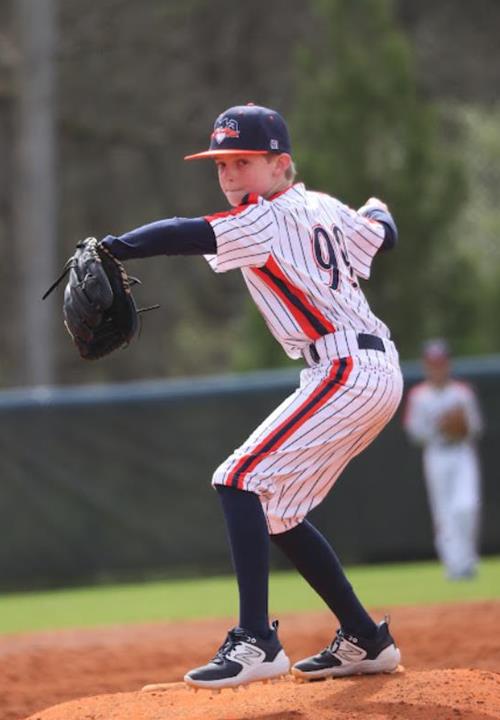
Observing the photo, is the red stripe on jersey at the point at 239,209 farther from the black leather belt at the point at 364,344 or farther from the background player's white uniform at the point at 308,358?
the black leather belt at the point at 364,344

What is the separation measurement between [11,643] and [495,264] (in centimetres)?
1157

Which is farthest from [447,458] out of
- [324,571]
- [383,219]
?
[324,571]

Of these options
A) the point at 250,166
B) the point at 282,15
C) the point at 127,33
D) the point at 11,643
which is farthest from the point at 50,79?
the point at 250,166

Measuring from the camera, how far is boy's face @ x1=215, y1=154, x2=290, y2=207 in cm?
418

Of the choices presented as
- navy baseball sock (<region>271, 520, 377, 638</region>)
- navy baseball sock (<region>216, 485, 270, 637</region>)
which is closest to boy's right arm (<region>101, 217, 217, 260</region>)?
navy baseball sock (<region>216, 485, 270, 637</region>)

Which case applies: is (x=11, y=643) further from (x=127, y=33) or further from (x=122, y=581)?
(x=127, y=33)

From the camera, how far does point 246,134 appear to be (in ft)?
13.6

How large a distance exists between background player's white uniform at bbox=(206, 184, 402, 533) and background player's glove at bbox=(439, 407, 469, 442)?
6215 mm

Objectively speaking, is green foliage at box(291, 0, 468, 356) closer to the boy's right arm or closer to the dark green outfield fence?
the dark green outfield fence

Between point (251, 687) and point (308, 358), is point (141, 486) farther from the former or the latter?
point (308, 358)

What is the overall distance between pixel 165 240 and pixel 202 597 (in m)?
6.28

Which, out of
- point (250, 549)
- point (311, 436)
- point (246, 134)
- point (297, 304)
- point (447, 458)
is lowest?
point (447, 458)

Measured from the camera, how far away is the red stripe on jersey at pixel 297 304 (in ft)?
13.5

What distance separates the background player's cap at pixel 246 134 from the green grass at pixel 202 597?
482 centimetres
